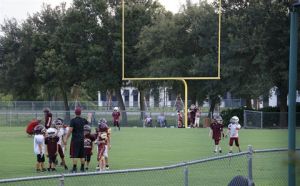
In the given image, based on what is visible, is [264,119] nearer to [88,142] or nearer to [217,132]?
[217,132]

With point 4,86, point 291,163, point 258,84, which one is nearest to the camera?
point 291,163

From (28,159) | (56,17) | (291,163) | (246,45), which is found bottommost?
(28,159)

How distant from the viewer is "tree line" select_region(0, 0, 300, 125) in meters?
41.9

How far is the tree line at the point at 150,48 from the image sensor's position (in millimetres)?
41938

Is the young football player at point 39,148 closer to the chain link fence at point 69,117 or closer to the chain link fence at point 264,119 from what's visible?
the chain link fence at point 264,119

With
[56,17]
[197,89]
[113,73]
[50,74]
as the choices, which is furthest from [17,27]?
[197,89]

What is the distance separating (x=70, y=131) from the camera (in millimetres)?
16469

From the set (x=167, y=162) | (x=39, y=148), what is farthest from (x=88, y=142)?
(x=167, y=162)

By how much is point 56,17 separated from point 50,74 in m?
6.82

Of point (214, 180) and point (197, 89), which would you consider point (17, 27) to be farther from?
point (214, 180)

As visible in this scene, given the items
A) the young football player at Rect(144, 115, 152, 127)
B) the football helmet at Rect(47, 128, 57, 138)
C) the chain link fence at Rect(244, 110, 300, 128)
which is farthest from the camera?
the young football player at Rect(144, 115, 152, 127)

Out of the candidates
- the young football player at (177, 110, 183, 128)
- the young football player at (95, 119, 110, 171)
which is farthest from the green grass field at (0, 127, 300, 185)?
the young football player at (177, 110, 183, 128)

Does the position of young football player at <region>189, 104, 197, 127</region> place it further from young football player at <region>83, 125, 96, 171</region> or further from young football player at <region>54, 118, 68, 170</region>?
young football player at <region>83, 125, 96, 171</region>

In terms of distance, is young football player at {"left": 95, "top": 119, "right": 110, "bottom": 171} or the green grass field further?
young football player at {"left": 95, "top": 119, "right": 110, "bottom": 171}
